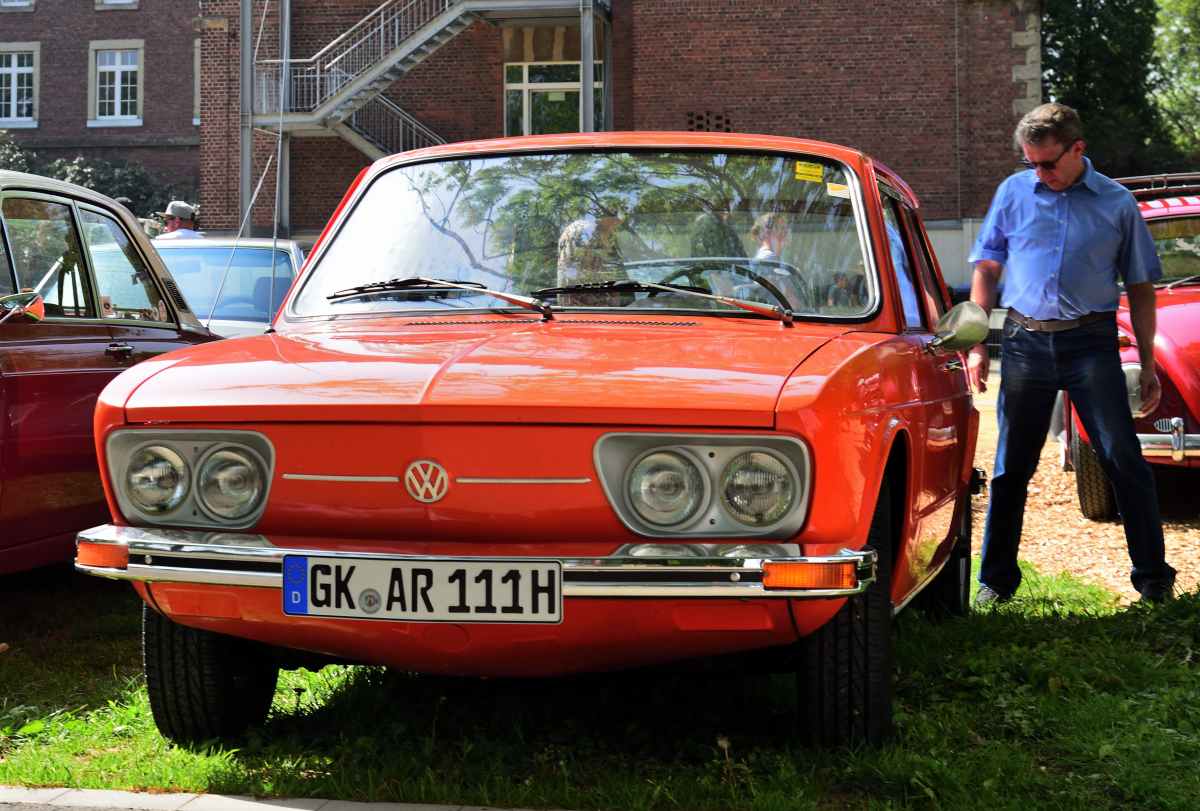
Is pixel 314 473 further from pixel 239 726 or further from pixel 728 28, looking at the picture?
pixel 728 28

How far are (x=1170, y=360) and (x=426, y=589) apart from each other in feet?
17.6

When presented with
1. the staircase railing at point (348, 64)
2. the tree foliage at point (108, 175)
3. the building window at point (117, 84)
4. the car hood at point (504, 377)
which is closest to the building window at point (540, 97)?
the staircase railing at point (348, 64)

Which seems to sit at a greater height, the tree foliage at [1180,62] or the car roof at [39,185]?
the tree foliage at [1180,62]

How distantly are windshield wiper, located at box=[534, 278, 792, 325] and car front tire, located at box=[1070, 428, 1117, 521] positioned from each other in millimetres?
4474

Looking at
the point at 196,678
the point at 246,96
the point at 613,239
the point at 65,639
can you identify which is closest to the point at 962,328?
the point at 613,239

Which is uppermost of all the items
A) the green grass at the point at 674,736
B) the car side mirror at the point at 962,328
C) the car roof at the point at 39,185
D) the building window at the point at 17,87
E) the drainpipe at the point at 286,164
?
the building window at the point at 17,87

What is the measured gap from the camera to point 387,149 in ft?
87.5

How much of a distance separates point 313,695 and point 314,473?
Answer: 1.43 meters

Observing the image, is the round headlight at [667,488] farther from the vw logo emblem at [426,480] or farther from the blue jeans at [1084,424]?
the blue jeans at [1084,424]

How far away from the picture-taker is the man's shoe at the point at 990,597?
528cm

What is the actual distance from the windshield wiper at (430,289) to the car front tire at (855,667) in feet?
3.63

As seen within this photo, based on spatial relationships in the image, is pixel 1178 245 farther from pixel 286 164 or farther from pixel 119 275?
pixel 286 164

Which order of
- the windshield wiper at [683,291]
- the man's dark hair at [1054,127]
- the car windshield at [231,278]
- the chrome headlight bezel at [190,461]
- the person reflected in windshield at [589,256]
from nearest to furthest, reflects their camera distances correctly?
the chrome headlight bezel at [190,461] → the windshield wiper at [683,291] → the person reflected in windshield at [589,256] → the man's dark hair at [1054,127] → the car windshield at [231,278]

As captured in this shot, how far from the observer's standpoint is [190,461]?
301cm
